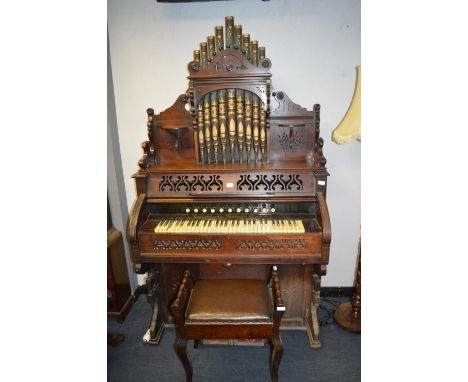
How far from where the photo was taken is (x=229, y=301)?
1873 mm

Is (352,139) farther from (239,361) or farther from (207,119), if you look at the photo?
(239,361)

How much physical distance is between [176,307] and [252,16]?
2.29 meters

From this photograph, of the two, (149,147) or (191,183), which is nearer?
(191,183)

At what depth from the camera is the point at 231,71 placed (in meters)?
2.03

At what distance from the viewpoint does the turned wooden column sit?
2464mm

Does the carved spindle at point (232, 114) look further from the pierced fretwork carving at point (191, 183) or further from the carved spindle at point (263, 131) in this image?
the pierced fretwork carving at point (191, 183)

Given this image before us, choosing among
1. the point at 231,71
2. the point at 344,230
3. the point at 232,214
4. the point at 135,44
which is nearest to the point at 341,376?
the point at 344,230

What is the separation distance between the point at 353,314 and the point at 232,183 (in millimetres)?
1676

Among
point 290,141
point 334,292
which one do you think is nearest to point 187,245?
point 290,141

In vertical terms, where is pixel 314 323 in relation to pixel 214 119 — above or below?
below

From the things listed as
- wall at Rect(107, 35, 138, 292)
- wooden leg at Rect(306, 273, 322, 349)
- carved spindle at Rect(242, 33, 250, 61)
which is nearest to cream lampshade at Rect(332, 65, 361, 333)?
wooden leg at Rect(306, 273, 322, 349)

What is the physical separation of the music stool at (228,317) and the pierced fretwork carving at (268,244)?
0.27 m

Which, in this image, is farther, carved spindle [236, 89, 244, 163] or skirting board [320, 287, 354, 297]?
skirting board [320, 287, 354, 297]

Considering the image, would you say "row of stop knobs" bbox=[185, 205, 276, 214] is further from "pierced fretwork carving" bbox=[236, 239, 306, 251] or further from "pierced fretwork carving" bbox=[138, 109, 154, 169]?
"pierced fretwork carving" bbox=[138, 109, 154, 169]
